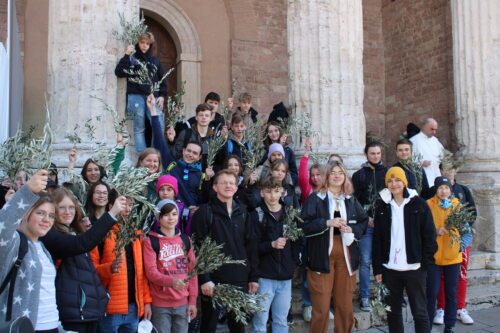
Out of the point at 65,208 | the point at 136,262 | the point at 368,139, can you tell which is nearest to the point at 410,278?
the point at 136,262

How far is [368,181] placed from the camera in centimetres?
567

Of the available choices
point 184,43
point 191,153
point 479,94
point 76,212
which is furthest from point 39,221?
point 184,43

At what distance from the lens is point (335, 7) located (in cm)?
646

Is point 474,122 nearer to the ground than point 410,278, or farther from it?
farther from it

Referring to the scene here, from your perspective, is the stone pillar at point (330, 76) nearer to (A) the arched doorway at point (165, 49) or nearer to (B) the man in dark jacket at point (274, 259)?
(B) the man in dark jacket at point (274, 259)

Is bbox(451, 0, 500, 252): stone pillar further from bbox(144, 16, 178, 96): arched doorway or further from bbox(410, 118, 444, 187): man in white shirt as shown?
bbox(144, 16, 178, 96): arched doorway

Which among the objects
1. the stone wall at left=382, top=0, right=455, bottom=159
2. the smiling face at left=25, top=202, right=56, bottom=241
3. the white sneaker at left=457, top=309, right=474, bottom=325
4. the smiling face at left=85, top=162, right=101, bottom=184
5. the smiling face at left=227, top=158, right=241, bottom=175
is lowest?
the white sneaker at left=457, top=309, right=474, bottom=325

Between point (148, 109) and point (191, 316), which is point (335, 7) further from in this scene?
point (191, 316)

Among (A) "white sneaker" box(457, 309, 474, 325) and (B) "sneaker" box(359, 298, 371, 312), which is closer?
(B) "sneaker" box(359, 298, 371, 312)

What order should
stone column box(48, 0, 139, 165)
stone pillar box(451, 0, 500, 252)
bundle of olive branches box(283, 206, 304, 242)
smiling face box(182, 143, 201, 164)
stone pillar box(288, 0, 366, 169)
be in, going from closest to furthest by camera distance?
bundle of olive branches box(283, 206, 304, 242)
smiling face box(182, 143, 201, 164)
stone column box(48, 0, 139, 165)
stone pillar box(288, 0, 366, 169)
stone pillar box(451, 0, 500, 252)

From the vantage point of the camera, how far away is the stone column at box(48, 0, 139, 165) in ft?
16.3

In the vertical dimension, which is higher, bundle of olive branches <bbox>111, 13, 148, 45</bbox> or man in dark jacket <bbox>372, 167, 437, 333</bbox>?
bundle of olive branches <bbox>111, 13, 148, 45</bbox>

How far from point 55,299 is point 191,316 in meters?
1.19

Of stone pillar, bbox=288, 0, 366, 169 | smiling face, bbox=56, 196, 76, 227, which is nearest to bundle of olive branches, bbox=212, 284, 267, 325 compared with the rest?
smiling face, bbox=56, 196, 76, 227
